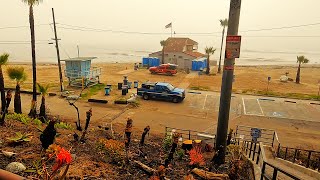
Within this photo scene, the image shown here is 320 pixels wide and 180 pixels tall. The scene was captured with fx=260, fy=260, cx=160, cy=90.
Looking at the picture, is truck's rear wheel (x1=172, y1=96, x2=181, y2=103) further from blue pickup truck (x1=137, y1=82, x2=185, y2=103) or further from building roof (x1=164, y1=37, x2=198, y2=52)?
building roof (x1=164, y1=37, x2=198, y2=52)

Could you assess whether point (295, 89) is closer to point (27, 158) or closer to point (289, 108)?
point (289, 108)

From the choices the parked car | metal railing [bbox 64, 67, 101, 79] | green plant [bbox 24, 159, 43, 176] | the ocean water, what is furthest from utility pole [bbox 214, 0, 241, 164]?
the ocean water

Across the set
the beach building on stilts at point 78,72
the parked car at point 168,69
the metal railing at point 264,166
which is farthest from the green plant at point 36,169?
the parked car at point 168,69

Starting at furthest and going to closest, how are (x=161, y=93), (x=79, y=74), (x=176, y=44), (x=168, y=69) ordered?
(x=176, y=44) < (x=168, y=69) < (x=79, y=74) < (x=161, y=93)

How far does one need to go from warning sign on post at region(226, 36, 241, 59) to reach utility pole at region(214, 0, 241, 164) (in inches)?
6.0

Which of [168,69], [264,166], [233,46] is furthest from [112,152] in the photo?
[168,69]

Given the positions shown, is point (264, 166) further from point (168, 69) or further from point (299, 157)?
point (168, 69)

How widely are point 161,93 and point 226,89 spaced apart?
644 inches

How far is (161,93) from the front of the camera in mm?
25328

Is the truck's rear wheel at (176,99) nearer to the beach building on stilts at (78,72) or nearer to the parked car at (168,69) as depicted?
the beach building on stilts at (78,72)

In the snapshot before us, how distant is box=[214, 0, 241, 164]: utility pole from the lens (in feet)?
27.9

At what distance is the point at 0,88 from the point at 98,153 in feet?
36.8

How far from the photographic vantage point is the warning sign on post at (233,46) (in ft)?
28.1

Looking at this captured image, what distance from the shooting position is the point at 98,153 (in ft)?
30.0
